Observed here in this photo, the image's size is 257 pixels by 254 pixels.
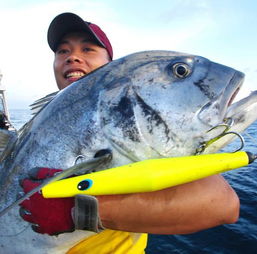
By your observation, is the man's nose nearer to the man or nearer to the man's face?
the man's face

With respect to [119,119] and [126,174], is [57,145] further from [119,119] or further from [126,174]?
[126,174]

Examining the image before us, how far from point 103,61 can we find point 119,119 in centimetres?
194

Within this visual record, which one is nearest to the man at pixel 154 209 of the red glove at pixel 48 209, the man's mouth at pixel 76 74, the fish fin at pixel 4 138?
the red glove at pixel 48 209

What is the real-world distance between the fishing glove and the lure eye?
162 millimetres

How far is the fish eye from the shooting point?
1552 mm

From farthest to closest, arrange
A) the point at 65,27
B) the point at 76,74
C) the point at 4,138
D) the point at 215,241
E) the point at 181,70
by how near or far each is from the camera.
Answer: the point at 215,241 < the point at 65,27 < the point at 76,74 < the point at 4,138 < the point at 181,70

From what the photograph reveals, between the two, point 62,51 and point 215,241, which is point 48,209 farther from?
point 215,241

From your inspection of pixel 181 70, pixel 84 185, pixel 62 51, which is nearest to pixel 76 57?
pixel 62 51

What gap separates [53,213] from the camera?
1459 mm

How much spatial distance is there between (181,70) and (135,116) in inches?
16.1

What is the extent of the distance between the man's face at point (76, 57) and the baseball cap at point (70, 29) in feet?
0.21

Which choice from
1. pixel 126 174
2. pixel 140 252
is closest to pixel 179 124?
pixel 126 174

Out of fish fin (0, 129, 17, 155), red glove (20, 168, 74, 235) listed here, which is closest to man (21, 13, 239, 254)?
red glove (20, 168, 74, 235)

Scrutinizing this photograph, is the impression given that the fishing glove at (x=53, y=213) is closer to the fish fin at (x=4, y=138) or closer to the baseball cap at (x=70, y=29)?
the fish fin at (x=4, y=138)
